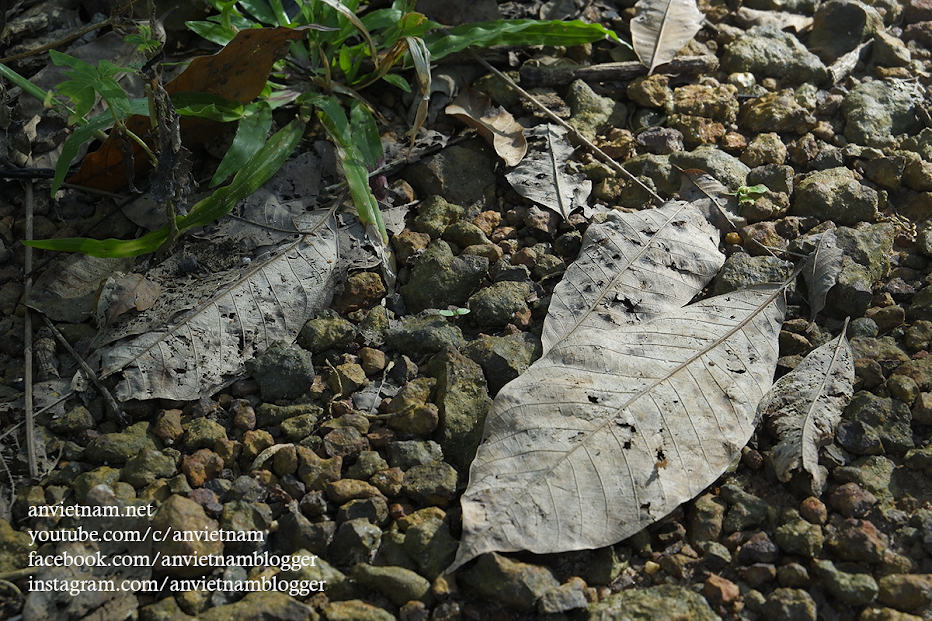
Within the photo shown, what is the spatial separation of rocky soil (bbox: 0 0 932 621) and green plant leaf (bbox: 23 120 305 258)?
24 cm

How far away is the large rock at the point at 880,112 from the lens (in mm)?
2639

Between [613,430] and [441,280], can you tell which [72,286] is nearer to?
[441,280]

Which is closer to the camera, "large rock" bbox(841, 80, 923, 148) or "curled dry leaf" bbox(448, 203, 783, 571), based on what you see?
"curled dry leaf" bbox(448, 203, 783, 571)

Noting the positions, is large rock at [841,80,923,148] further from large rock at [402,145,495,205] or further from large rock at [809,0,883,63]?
large rock at [402,145,495,205]

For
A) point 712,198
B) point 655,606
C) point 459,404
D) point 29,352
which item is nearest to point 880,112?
point 712,198

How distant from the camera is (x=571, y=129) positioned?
2609mm

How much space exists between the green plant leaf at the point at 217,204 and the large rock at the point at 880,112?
6.48ft

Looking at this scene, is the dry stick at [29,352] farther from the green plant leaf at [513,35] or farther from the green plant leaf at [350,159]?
the green plant leaf at [513,35]

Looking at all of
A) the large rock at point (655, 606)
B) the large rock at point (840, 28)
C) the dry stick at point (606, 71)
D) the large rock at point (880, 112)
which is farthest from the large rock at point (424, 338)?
the large rock at point (840, 28)

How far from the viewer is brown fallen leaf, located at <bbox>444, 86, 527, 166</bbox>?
2.53m

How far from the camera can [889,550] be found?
1.64 metres

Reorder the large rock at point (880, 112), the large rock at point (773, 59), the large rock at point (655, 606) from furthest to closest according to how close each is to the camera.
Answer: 1. the large rock at point (773, 59)
2. the large rock at point (880, 112)
3. the large rock at point (655, 606)

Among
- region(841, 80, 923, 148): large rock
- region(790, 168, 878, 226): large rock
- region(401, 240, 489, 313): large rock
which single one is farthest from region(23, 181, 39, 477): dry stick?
region(841, 80, 923, 148): large rock

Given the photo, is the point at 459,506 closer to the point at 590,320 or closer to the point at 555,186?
the point at 590,320
